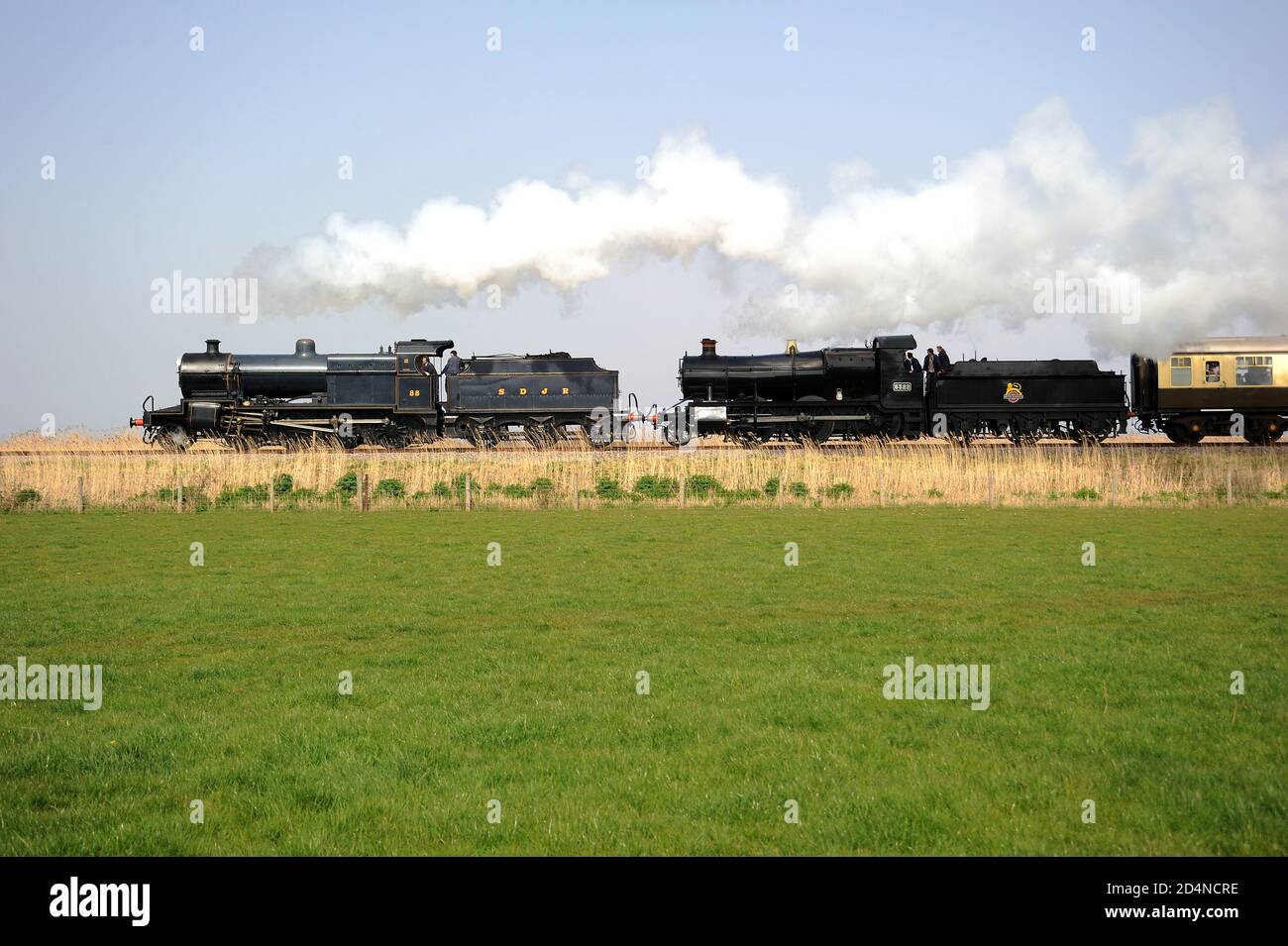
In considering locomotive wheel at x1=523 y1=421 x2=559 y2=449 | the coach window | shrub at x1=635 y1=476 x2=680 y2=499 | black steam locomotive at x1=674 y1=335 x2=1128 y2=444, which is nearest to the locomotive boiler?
black steam locomotive at x1=674 y1=335 x2=1128 y2=444

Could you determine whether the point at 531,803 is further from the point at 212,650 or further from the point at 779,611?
the point at 779,611

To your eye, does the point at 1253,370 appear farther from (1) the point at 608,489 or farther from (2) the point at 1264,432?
(1) the point at 608,489

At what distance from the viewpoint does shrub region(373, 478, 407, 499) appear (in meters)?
33.9

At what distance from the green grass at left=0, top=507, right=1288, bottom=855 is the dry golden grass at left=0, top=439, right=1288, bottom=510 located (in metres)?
11.0

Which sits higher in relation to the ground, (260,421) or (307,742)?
(260,421)

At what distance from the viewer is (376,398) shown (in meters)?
43.4

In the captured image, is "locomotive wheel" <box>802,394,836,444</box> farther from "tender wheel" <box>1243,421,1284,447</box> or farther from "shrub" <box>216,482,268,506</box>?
"shrub" <box>216,482,268,506</box>

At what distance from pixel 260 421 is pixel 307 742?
36025 millimetres

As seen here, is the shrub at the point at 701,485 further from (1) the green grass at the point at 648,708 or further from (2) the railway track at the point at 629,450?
(1) the green grass at the point at 648,708

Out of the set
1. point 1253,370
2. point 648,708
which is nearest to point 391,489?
point 648,708
